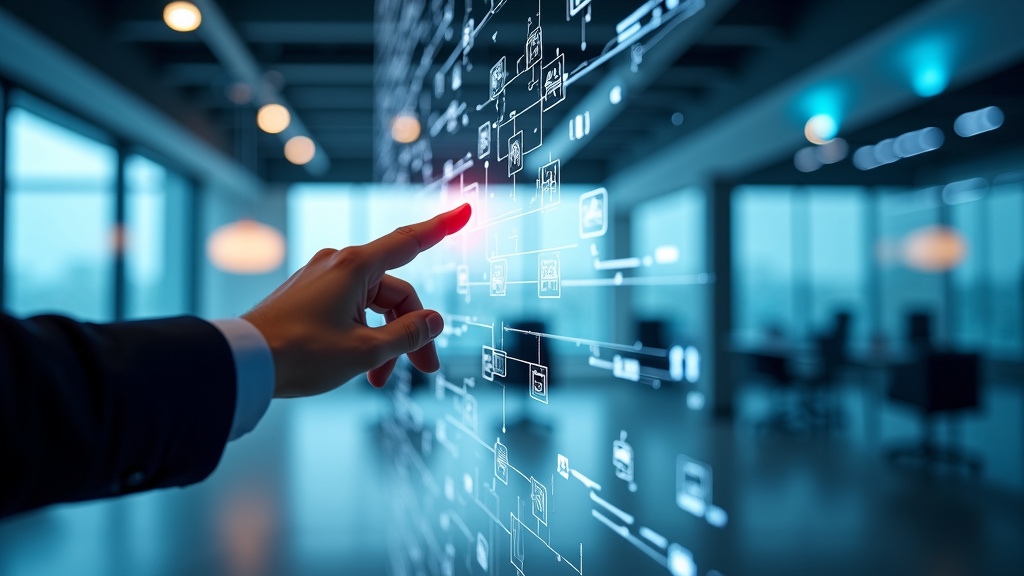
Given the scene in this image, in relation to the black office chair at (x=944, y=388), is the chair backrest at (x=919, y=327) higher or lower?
higher

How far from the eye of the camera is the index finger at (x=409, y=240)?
0.63 meters

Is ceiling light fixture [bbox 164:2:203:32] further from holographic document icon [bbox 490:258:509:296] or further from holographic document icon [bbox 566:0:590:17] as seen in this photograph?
holographic document icon [bbox 566:0:590:17]

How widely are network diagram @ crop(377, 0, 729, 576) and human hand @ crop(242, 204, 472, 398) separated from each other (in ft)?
0.60

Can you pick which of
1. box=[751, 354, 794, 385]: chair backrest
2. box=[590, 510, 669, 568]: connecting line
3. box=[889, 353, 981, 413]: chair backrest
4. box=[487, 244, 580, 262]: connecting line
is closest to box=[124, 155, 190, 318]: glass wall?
box=[487, 244, 580, 262]: connecting line

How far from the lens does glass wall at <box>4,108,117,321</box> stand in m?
3.80

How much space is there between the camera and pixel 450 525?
3.83 ft

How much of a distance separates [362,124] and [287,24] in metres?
2.74

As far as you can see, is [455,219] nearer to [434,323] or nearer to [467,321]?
[434,323]

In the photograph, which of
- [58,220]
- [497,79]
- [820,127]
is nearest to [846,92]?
[820,127]

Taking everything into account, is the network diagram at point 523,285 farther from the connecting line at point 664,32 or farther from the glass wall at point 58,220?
the glass wall at point 58,220

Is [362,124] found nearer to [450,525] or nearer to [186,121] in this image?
[186,121]

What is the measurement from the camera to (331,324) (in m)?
0.59

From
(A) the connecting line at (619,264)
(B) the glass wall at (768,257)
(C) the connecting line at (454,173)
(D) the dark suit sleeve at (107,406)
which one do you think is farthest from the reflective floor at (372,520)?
(B) the glass wall at (768,257)

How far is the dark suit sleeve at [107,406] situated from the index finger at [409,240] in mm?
181
